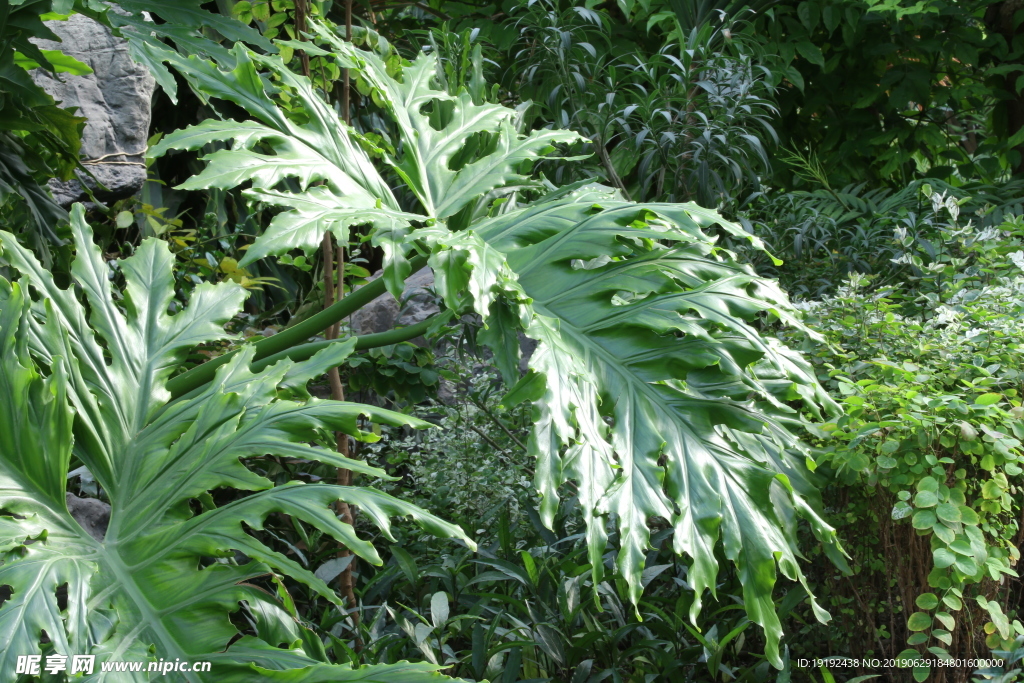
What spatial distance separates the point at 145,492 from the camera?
4.61 ft

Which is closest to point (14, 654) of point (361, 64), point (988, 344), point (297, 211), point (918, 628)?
point (297, 211)

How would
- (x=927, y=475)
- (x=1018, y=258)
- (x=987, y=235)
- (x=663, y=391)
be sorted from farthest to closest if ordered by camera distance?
1. (x=987, y=235)
2. (x=1018, y=258)
3. (x=927, y=475)
4. (x=663, y=391)

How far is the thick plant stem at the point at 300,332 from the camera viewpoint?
168 centimetres

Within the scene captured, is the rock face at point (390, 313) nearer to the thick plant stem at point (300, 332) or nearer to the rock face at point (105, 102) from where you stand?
the rock face at point (105, 102)

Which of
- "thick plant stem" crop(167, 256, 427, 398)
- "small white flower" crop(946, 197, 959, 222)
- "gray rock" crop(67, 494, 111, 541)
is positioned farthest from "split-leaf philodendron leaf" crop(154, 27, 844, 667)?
"small white flower" crop(946, 197, 959, 222)

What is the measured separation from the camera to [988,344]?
1.98 metres

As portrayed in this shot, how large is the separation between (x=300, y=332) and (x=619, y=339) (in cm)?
73

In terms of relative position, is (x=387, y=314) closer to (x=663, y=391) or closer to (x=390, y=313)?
(x=390, y=313)

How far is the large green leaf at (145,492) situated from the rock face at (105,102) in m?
2.01

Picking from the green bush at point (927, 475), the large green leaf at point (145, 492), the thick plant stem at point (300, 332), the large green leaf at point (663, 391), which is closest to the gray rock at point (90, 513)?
the thick plant stem at point (300, 332)

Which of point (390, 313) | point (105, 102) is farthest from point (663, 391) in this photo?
point (105, 102)

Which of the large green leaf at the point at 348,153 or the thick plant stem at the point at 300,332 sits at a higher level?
the large green leaf at the point at 348,153

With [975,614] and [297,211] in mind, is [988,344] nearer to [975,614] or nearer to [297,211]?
[975,614]

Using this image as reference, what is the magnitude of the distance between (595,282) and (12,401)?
3.32ft
